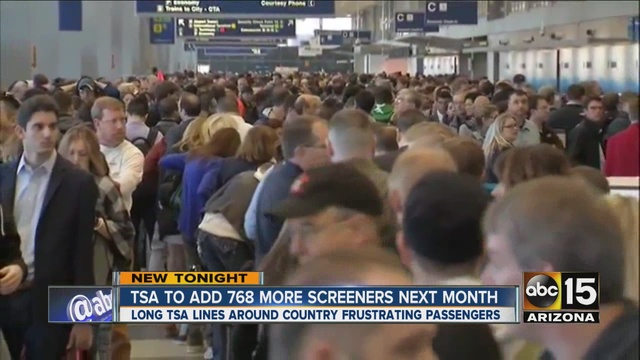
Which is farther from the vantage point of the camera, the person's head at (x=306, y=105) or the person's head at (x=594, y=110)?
the person's head at (x=594, y=110)

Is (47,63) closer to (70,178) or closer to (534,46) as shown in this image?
(534,46)

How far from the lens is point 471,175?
2822 mm

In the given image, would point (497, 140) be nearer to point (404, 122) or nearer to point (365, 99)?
point (404, 122)

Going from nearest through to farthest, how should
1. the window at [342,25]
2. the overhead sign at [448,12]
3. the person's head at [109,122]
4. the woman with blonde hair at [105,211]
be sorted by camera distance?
the woman with blonde hair at [105,211] → the person's head at [109,122] → the overhead sign at [448,12] → the window at [342,25]

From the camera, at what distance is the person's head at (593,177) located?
7.87 ft

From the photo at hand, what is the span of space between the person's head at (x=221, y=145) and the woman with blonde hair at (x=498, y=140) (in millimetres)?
1097

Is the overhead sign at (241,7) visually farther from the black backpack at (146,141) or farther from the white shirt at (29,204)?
the white shirt at (29,204)

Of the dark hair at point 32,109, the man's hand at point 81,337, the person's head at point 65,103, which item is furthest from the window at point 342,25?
the man's hand at point 81,337

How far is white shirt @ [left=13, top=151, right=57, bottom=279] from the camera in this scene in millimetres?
3879

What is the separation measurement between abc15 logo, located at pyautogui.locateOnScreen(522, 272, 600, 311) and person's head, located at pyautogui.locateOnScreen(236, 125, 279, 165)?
1.40m

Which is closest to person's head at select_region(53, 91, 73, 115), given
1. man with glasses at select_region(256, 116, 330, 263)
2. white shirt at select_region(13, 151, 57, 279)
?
white shirt at select_region(13, 151, 57, 279)

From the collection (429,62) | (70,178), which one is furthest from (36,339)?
(429,62)

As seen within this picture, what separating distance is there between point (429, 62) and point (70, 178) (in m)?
30.0

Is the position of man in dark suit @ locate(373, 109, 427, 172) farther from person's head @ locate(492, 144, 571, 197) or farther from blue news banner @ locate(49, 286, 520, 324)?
A: blue news banner @ locate(49, 286, 520, 324)
